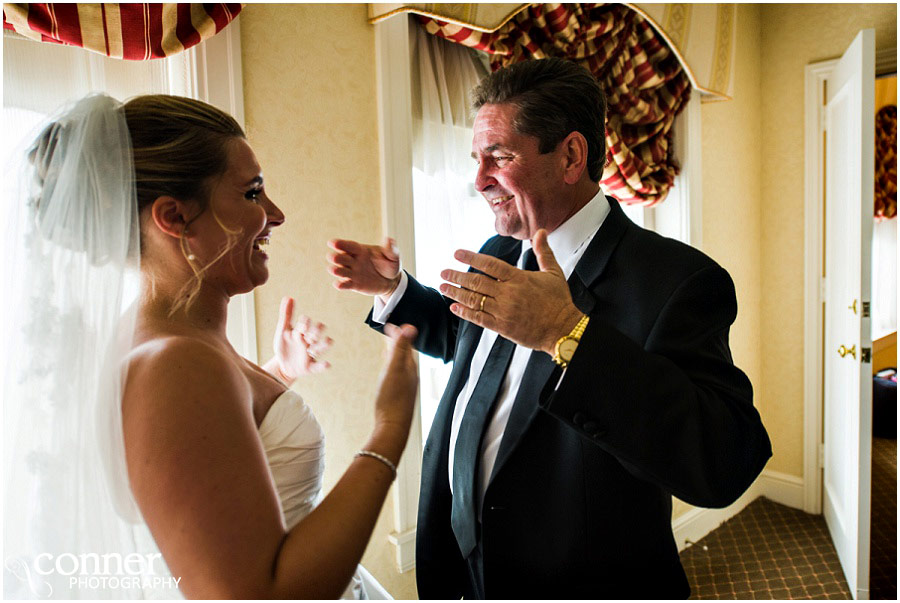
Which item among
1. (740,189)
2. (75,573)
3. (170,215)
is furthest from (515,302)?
(740,189)

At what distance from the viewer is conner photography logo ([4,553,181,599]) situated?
981 millimetres

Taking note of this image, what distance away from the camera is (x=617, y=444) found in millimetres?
1067

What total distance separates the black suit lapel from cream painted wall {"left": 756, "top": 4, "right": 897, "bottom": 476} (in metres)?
3.03

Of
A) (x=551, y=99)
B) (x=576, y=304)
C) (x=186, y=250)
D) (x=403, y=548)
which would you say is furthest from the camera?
(x=403, y=548)

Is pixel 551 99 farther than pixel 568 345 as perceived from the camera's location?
Yes

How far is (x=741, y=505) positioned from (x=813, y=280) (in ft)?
4.87

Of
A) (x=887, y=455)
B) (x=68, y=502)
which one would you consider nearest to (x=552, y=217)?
(x=68, y=502)

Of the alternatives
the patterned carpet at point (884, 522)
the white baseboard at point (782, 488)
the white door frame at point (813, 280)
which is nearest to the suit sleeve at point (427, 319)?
the patterned carpet at point (884, 522)

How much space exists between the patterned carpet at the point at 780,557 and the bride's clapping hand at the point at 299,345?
248 centimetres

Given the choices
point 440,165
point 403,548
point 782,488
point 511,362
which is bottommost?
point 782,488

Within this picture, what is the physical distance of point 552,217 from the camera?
5.14 feet

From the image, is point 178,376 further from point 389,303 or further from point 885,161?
point 885,161

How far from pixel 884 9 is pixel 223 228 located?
404 centimetres

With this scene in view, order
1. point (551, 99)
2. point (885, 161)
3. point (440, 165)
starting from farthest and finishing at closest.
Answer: point (885, 161)
point (440, 165)
point (551, 99)
